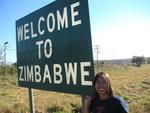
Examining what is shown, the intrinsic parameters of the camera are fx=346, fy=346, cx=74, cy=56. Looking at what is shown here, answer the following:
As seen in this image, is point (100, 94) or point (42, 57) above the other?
point (42, 57)

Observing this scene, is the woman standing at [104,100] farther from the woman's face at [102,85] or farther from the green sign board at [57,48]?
the green sign board at [57,48]

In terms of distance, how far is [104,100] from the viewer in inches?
141

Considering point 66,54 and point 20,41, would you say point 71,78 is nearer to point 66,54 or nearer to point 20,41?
point 66,54

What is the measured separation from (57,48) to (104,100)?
2.26 meters

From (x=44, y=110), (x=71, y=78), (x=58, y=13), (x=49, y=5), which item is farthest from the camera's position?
(x=44, y=110)

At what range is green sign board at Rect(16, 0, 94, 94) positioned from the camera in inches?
187

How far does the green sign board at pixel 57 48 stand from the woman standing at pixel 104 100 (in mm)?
881

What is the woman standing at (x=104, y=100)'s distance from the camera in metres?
3.50

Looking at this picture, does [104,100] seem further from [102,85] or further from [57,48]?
[57,48]

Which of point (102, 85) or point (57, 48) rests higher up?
point (57, 48)

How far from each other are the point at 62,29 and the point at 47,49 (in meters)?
0.75

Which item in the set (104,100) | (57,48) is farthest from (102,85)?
(57,48)

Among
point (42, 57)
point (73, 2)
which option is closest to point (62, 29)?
point (73, 2)

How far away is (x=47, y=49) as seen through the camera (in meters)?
6.07
